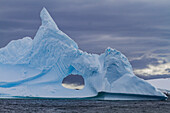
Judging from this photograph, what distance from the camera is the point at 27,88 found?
81.0 ft

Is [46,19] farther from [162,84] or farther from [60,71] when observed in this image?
[162,84]

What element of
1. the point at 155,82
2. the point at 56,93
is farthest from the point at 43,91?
the point at 155,82

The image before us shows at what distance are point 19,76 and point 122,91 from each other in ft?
23.4

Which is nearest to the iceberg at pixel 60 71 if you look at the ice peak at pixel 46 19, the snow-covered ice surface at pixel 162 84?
the ice peak at pixel 46 19

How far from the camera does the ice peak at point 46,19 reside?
2606 cm

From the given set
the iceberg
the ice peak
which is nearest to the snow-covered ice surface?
the iceberg

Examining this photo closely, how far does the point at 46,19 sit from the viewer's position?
1038 inches

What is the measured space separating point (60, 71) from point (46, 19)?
3.95 m

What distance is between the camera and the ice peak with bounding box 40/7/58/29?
85.5ft

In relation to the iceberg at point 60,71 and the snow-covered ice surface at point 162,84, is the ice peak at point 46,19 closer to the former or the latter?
the iceberg at point 60,71

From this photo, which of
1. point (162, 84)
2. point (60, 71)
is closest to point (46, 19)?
point (60, 71)

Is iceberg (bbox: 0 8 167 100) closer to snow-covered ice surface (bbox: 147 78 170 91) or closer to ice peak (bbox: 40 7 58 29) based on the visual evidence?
ice peak (bbox: 40 7 58 29)

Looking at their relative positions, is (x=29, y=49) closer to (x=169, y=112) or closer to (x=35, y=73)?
(x=35, y=73)

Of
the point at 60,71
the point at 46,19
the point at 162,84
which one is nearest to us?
the point at 60,71
